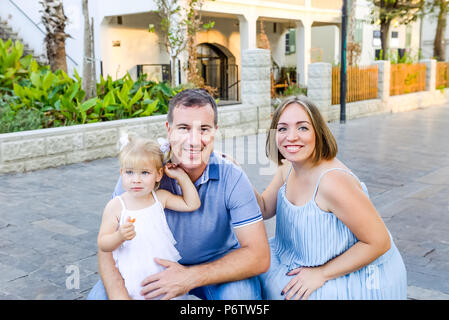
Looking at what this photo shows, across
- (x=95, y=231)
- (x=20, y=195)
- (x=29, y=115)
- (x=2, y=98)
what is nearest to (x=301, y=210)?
(x=95, y=231)

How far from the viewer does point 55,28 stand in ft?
35.1

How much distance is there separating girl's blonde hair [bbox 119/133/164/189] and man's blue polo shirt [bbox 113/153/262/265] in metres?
0.20

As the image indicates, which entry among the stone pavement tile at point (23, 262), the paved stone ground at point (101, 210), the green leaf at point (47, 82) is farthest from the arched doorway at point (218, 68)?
the stone pavement tile at point (23, 262)

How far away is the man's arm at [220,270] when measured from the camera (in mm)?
2344

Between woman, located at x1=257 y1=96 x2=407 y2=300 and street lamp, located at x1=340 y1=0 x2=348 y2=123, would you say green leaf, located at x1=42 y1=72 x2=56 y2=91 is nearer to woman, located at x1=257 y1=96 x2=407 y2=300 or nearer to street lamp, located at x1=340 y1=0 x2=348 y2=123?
street lamp, located at x1=340 y1=0 x2=348 y2=123

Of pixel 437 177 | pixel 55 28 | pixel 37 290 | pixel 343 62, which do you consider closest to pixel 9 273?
pixel 37 290

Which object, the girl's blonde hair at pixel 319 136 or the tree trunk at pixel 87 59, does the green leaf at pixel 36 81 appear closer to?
the tree trunk at pixel 87 59

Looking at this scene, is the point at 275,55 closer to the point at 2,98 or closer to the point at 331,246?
the point at 2,98

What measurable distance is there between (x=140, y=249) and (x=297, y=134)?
0.97 metres

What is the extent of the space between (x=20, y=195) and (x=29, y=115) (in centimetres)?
249

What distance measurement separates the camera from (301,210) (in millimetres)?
2611

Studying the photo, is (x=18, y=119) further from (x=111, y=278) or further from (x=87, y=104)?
(x=111, y=278)

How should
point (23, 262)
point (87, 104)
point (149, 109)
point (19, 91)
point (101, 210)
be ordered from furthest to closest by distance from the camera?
point (149, 109), point (19, 91), point (87, 104), point (101, 210), point (23, 262)
